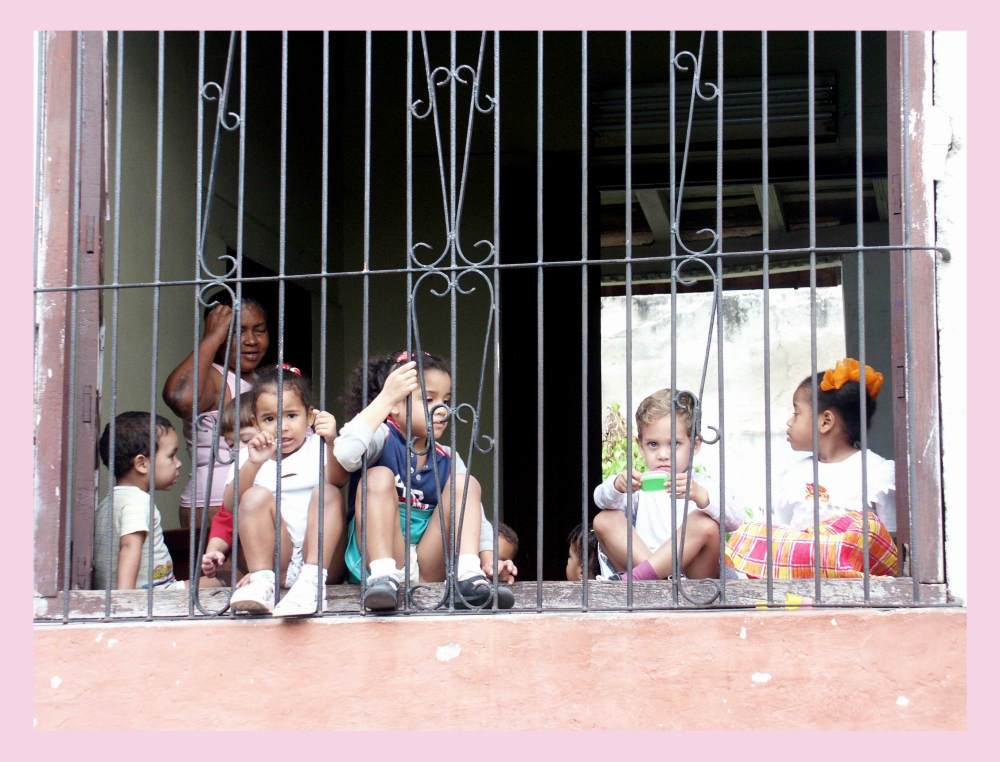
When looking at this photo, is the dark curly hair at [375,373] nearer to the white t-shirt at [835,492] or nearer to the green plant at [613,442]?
the white t-shirt at [835,492]

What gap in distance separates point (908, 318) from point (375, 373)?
1815 mm

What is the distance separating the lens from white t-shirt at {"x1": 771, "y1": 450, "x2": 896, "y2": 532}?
4098 millimetres

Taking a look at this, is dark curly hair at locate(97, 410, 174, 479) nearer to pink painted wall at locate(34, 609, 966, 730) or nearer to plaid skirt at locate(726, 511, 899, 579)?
pink painted wall at locate(34, 609, 966, 730)

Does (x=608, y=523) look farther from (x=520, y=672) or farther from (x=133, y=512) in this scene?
(x=133, y=512)

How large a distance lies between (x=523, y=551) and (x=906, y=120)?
3.92 meters

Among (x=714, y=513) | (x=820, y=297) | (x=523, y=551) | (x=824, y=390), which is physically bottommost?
(x=523, y=551)

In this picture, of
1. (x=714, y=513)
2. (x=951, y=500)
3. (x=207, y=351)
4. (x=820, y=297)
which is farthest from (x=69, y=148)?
(x=820, y=297)

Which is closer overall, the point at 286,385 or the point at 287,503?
→ the point at 287,503

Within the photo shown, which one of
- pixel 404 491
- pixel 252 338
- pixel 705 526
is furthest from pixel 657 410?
pixel 252 338

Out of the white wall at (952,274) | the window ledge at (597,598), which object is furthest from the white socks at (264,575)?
the white wall at (952,274)

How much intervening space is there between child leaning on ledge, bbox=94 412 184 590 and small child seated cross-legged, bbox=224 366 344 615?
11.5 inches

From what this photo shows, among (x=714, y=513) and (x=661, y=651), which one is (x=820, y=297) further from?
(x=661, y=651)

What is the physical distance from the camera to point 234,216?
6.57 m

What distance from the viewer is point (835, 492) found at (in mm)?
4195
